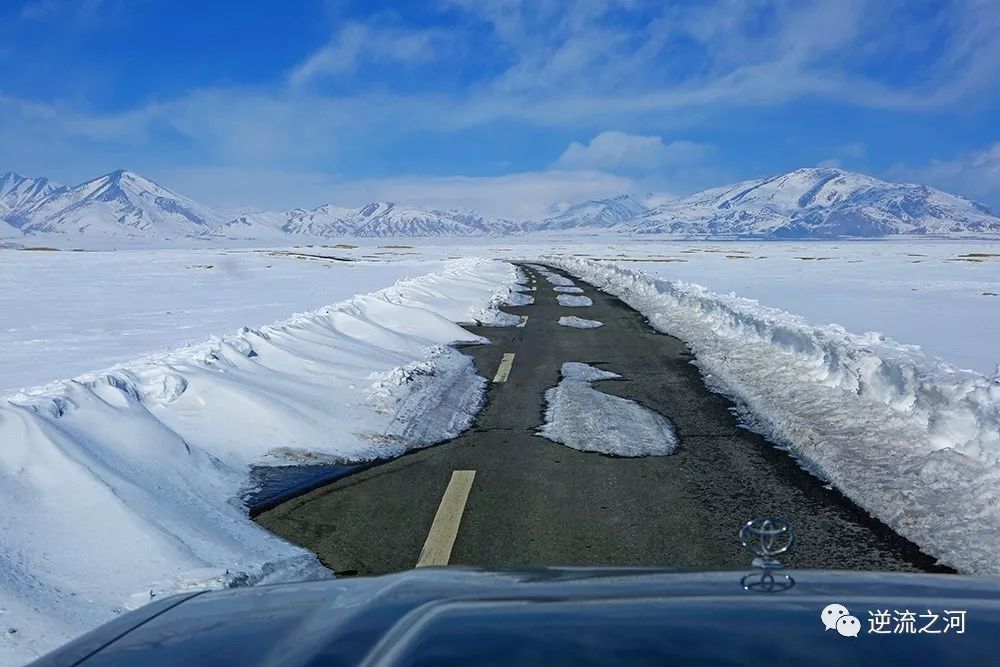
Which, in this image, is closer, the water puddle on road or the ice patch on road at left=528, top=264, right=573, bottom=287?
A: the water puddle on road

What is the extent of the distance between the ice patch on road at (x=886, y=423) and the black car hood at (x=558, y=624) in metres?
2.79

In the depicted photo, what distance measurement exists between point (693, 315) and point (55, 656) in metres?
17.9

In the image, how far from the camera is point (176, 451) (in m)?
6.27

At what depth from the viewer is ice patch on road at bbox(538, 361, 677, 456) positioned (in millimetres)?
7148

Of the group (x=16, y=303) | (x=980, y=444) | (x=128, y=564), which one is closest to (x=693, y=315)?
(x=980, y=444)

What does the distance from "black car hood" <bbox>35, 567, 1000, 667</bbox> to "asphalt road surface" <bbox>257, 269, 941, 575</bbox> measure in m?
1.27

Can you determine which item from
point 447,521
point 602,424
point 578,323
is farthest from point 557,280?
point 447,521

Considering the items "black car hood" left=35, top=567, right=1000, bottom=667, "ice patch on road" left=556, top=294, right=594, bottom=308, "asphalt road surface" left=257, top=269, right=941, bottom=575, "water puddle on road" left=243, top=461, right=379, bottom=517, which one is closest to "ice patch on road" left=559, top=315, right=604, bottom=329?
"ice patch on road" left=556, top=294, right=594, bottom=308

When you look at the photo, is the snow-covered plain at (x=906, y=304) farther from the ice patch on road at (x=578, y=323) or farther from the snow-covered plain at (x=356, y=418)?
the ice patch on road at (x=578, y=323)

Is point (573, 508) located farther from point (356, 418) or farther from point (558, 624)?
point (558, 624)

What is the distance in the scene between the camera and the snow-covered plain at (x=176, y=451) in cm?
400

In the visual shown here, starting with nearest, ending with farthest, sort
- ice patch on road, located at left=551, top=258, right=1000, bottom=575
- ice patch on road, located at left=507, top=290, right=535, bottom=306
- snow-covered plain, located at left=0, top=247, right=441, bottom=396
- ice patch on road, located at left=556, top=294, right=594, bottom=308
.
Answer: ice patch on road, located at left=551, top=258, right=1000, bottom=575 → snow-covered plain, located at left=0, top=247, right=441, bottom=396 → ice patch on road, located at left=556, top=294, right=594, bottom=308 → ice patch on road, located at left=507, top=290, right=535, bottom=306

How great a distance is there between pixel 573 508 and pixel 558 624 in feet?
11.7

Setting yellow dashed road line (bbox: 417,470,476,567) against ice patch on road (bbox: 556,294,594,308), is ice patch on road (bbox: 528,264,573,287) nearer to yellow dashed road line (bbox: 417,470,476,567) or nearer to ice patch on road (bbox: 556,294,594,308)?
ice patch on road (bbox: 556,294,594,308)
